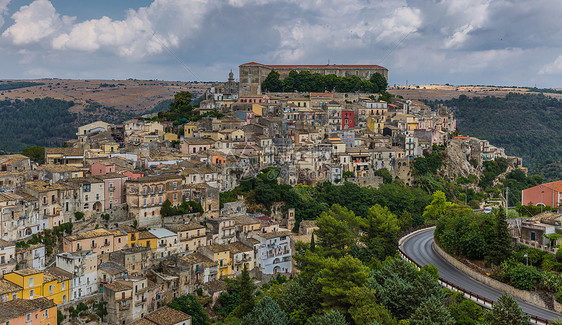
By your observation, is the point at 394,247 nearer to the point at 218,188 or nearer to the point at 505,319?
the point at 505,319

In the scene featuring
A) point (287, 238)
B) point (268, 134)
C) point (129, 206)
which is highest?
point (268, 134)

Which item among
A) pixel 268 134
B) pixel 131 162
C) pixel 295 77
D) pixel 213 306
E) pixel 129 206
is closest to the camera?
pixel 213 306

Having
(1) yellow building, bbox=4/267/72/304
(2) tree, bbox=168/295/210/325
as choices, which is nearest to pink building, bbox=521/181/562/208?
(2) tree, bbox=168/295/210/325

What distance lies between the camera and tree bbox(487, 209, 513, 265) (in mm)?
28969

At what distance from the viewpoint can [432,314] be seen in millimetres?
23219

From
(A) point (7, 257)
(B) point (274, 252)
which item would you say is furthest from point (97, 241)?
(B) point (274, 252)

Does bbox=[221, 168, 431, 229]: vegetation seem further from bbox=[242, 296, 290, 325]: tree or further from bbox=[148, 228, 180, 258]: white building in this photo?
bbox=[242, 296, 290, 325]: tree

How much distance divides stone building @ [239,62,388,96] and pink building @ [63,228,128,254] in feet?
141

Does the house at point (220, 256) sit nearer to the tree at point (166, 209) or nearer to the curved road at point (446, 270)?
the tree at point (166, 209)

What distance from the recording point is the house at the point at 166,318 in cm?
3559

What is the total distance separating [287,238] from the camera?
158 ft

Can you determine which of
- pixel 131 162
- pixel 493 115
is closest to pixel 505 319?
pixel 131 162

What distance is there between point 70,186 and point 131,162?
924 cm

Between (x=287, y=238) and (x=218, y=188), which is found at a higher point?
(x=218, y=188)
